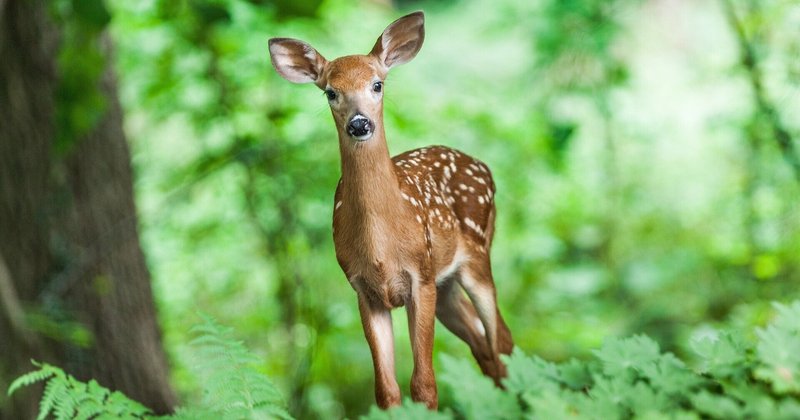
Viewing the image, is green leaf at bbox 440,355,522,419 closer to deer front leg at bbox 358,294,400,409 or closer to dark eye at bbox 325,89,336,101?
deer front leg at bbox 358,294,400,409

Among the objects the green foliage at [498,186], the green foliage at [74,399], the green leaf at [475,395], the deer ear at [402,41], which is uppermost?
the green foliage at [498,186]

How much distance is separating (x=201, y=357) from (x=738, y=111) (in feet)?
13.1

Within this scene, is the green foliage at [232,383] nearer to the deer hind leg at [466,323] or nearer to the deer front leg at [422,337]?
the deer front leg at [422,337]

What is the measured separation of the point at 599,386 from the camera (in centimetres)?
164

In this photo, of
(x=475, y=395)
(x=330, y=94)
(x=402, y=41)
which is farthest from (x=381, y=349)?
(x=402, y=41)

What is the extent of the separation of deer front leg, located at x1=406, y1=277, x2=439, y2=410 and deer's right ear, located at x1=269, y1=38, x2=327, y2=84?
1.58ft

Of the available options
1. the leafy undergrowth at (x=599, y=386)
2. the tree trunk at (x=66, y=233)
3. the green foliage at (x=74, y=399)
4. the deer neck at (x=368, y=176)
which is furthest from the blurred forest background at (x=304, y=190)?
the green foliage at (x=74, y=399)

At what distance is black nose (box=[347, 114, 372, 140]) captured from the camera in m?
1.66

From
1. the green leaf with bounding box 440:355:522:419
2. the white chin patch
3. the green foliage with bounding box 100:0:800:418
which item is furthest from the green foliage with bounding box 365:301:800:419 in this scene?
the green foliage with bounding box 100:0:800:418

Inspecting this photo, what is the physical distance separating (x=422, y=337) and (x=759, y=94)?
8.09ft

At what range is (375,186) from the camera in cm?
174

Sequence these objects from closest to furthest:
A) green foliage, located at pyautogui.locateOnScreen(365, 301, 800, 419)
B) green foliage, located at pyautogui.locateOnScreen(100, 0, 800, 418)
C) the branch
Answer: green foliage, located at pyautogui.locateOnScreen(365, 301, 800, 419)
the branch
green foliage, located at pyautogui.locateOnScreen(100, 0, 800, 418)

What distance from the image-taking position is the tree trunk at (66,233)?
3.55 m

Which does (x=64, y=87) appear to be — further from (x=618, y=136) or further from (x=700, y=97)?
(x=700, y=97)
